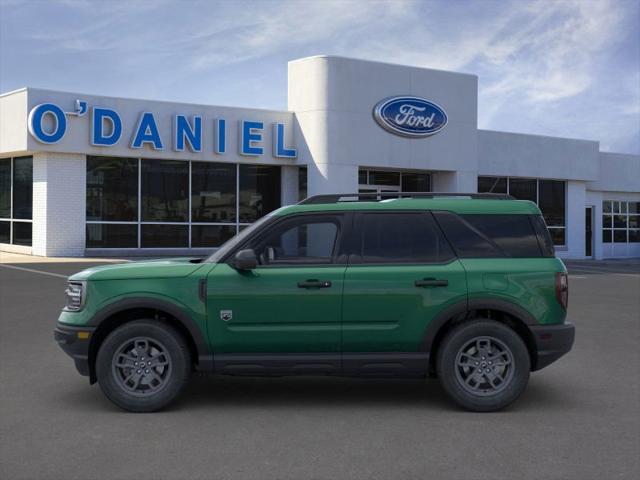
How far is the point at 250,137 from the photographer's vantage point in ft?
84.9

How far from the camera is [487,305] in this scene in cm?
617

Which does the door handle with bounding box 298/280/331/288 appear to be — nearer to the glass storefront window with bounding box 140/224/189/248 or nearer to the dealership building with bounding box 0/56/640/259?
the dealership building with bounding box 0/56/640/259

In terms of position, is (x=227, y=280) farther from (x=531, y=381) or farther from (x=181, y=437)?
(x=531, y=381)

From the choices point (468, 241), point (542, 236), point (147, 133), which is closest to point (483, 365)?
point (468, 241)

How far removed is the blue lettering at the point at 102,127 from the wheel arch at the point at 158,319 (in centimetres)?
1804

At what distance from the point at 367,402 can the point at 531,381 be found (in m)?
1.90

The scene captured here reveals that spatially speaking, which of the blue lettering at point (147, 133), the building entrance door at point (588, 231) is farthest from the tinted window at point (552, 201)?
the blue lettering at point (147, 133)

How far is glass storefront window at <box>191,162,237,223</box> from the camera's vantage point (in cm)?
2566

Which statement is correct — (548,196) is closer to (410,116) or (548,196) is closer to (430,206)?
(410,116)

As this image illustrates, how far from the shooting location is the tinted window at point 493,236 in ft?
20.8

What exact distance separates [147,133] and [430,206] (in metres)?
18.9

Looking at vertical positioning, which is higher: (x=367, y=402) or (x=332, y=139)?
(x=332, y=139)

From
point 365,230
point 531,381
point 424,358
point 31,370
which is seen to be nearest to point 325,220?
point 365,230

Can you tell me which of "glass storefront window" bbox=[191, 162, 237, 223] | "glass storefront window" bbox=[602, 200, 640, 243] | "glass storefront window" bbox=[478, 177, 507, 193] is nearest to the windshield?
"glass storefront window" bbox=[191, 162, 237, 223]
